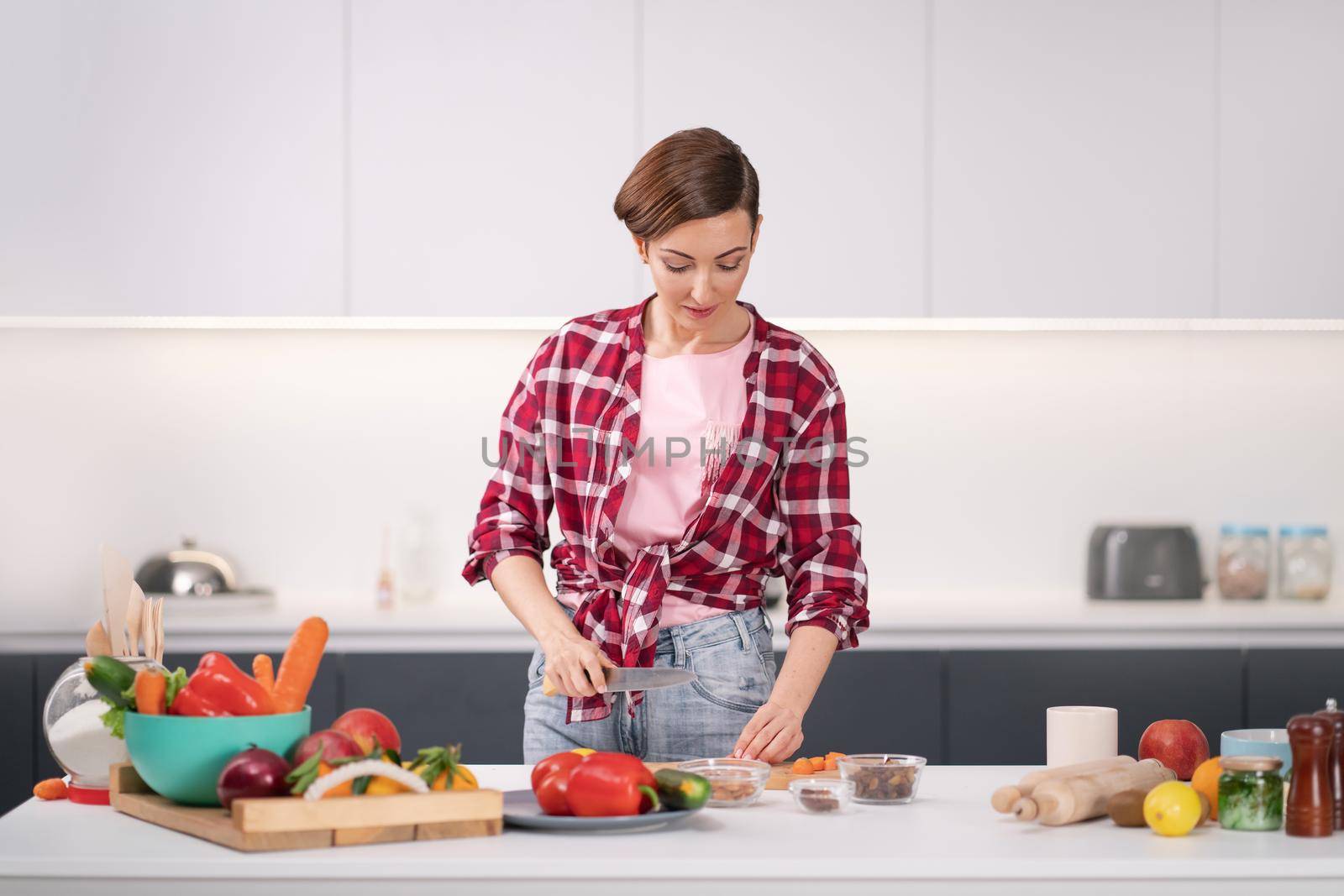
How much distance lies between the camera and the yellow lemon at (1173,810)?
1.24 meters

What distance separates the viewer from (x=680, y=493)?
1.82 metres

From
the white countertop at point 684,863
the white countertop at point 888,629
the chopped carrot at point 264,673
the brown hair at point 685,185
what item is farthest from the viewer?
the white countertop at point 888,629

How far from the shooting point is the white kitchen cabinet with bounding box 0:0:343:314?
328cm

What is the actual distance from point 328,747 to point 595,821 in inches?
9.6

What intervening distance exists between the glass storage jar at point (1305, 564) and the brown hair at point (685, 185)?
235 centimetres

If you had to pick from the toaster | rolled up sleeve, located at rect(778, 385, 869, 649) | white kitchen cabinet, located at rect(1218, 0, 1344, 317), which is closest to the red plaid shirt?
rolled up sleeve, located at rect(778, 385, 869, 649)

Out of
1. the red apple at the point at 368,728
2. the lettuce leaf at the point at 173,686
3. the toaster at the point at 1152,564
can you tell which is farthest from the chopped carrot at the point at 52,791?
the toaster at the point at 1152,564

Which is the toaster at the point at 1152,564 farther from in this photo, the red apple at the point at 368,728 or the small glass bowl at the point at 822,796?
the red apple at the point at 368,728

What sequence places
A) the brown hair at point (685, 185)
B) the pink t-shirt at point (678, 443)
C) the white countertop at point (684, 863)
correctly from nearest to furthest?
1. the white countertop at point (684, 863)
2. the brown hair at point (685, 185)
3. the pink t-shirt at point (678, 443)

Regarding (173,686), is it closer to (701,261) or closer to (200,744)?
(200,744)

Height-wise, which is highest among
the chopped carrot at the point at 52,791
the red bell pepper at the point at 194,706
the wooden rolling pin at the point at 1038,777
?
the red bell pepper at the point at 194,706

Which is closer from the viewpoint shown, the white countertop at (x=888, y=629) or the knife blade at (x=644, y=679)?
the knife blade at (x=644, y=679)

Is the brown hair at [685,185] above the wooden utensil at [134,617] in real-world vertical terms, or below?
above

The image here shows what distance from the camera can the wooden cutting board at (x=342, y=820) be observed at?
1.16 meters
